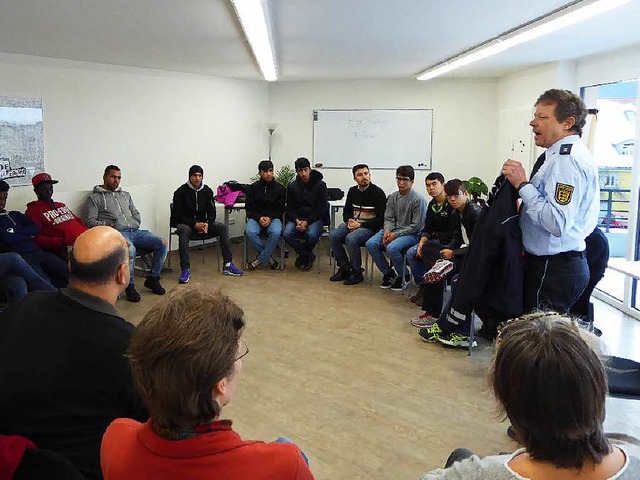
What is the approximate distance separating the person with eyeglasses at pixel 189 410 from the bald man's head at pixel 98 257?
843 millimetres

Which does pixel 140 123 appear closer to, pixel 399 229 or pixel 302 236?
pixel 302 236

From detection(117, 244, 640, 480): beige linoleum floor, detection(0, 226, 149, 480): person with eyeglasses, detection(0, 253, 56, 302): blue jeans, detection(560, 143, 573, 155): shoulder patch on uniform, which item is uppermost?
detection(560, 143, 573, 155): shoulder patch on uniform

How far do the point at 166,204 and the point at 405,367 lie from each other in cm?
486

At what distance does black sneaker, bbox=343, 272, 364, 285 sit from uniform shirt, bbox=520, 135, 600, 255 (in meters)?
3.66

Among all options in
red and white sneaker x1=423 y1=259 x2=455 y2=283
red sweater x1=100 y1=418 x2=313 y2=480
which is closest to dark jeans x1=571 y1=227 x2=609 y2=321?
red and white sneaker x1=423 y1=259 x2=455 y2=283

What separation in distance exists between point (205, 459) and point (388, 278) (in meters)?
5.35

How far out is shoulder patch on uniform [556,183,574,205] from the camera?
2.68m

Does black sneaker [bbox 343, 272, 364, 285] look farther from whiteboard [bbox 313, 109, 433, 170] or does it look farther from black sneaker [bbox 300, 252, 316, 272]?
whiteboard [bbox 313, 109, 433, 170]

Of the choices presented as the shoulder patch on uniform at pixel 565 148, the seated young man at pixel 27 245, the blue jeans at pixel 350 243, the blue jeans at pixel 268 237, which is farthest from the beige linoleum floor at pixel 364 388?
the blue jeans at pixel 268 237

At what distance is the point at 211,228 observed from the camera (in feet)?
22.3

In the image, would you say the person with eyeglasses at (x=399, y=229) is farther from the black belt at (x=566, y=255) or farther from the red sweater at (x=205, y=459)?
the red sweater at (x=205, y=459)

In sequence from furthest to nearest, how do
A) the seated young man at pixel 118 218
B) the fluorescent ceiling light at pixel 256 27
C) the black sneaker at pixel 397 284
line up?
the black sneaker at pixel 397 284 → the seated young man at pixel 118 218 → the fluorescent ceiling light at pixel 256 27

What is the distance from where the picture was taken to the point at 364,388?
373cm

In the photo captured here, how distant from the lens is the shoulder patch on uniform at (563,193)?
2.68 meters
